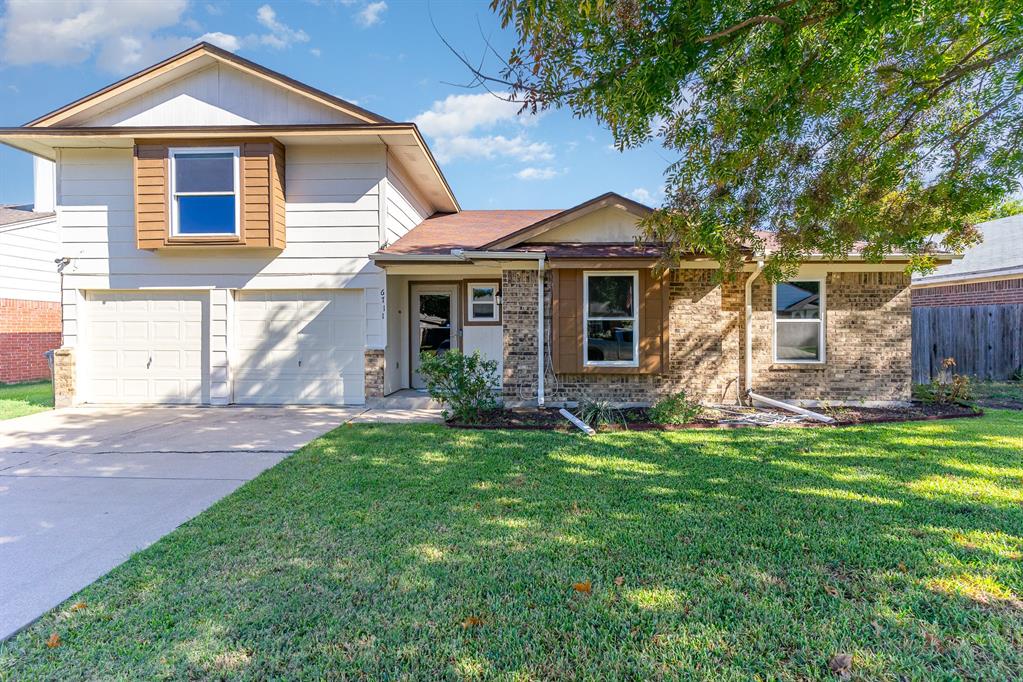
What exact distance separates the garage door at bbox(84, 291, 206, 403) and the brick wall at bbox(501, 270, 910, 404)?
649 centimetres

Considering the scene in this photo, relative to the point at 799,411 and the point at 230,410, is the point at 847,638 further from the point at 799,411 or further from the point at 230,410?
the point at 230,410

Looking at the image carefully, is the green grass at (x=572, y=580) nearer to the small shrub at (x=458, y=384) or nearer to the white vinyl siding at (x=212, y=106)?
the small shrub at (x=458, y=384)

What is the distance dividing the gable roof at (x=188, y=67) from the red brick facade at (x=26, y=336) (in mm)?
6608

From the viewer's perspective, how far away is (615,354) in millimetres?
8641

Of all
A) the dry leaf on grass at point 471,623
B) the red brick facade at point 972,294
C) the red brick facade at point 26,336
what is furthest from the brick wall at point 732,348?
the red brick facade at point 26,336

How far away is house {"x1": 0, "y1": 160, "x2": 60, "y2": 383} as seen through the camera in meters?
12.6

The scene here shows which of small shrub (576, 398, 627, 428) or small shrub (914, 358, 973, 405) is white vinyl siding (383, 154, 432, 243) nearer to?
small shrub (576, 398, 627, 428)

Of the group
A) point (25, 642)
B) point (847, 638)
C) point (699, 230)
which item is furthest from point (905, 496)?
point (25, 642)

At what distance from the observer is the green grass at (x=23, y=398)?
8898 millimetres

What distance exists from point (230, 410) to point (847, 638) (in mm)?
9710

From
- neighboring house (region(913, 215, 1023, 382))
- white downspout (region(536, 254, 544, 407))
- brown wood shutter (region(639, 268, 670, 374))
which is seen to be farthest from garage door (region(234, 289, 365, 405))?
neighboring house (region(913, 215, 1023, 382))

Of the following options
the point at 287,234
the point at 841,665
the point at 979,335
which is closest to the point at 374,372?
the point at 287,234

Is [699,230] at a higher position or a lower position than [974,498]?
higher

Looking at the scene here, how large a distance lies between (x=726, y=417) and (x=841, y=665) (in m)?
6.05
